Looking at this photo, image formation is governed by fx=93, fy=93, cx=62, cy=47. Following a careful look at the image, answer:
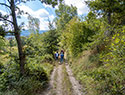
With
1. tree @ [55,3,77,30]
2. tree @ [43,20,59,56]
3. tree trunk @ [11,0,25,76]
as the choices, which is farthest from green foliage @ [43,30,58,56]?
tree @ [55,3,77,30]

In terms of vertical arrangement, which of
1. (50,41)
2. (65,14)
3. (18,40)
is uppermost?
(65,14)

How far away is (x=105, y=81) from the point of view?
377 centimetres

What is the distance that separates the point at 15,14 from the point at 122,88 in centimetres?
540

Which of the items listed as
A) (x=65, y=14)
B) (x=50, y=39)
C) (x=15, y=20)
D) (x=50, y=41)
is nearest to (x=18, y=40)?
(x=15, y=20)

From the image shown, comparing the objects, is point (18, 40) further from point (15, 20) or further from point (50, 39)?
point (50, 39)

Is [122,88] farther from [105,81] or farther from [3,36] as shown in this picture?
[3,36]

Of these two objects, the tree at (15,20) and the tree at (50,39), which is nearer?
the tree at (15,20)

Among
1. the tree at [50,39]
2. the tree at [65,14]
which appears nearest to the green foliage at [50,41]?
the tree at [50,39]

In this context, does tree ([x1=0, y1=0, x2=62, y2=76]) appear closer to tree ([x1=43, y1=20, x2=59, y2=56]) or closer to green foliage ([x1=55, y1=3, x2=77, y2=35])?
tree ([x1=43, y1=20, x2=59, y2=56])

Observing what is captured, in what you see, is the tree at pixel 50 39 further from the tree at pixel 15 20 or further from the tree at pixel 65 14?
the tree at pixel 65 14

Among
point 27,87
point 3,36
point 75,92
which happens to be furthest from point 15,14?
point 75,92

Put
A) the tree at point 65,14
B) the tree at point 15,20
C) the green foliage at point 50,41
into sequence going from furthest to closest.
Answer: the tree at point 65,14 → the green foliage at point 50,41 → the tree at point 15,20

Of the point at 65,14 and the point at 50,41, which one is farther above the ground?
the point at 65,14

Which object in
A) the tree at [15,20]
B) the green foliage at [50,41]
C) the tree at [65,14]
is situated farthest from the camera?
the tree at [65,14]
